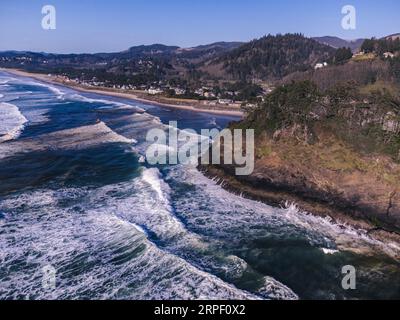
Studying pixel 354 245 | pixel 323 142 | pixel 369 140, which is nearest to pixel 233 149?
pixel 323 142

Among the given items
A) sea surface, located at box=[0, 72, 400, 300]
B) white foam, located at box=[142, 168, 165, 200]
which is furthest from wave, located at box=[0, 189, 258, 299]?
white foam, located at box=[142, 168, 165, 200]

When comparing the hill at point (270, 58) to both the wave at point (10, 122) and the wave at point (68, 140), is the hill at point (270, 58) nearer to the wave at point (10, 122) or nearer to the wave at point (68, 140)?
the wave at point (10, 122)

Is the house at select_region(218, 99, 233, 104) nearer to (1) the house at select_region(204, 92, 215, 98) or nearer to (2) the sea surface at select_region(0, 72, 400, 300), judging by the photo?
(1) the house at select_region(204, 92, 215, 98)

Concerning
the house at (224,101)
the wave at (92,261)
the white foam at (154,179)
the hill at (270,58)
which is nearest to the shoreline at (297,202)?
the white foam at (154,179)

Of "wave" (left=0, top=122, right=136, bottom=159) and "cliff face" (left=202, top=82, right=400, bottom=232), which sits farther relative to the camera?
"wave" (left=0, top=122, right=136, bottom=159)

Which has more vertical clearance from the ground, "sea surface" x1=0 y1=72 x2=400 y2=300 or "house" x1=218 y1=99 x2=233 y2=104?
"house" x1=218 y1=99 x2=233 y2=104

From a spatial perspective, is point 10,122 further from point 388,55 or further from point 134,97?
point 388,55
